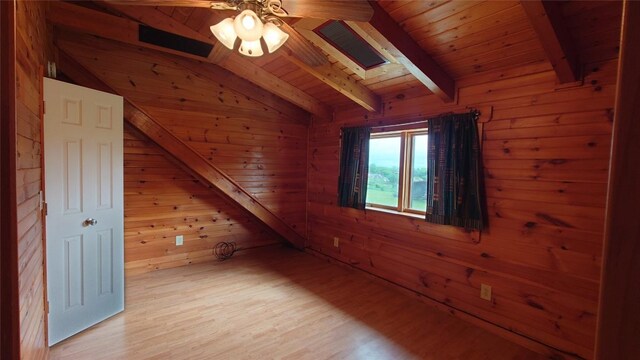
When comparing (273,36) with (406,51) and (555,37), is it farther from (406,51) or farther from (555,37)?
(555,37)

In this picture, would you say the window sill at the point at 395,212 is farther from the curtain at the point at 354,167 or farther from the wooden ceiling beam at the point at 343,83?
the wooden ceiling beam at the point at 343,83

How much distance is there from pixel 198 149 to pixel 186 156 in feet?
0.80

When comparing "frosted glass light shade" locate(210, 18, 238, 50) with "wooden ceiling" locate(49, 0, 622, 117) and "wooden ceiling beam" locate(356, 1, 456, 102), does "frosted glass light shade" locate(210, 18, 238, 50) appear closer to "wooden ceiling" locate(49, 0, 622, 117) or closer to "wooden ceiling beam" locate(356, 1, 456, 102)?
"wooden ceiling" locate(49, 0, 622, 117)

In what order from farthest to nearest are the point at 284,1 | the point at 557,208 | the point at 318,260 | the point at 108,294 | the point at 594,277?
the point at 318,260, the point at 108,294, the point at 557,208, the point at 594,277, the point at 284,1

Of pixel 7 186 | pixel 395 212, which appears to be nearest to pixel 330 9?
pixel 7 186

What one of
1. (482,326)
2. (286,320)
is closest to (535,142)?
(482,326)

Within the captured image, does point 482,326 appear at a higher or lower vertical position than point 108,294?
lower

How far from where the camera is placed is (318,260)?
13.7 feet

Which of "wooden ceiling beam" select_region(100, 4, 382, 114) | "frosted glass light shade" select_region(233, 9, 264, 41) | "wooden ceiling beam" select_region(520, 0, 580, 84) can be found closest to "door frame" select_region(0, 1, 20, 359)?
"frosted glass light shade" select_region(233, 9, 264, 41)

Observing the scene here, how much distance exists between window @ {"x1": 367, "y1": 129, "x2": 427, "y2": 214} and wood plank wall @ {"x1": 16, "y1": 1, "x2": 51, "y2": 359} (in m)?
3.06

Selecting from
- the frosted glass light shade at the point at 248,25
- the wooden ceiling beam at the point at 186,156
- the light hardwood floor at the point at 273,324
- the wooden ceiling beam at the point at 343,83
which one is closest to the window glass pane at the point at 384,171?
the wooden ceiling beam at the point at 343,83

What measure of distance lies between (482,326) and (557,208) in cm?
120

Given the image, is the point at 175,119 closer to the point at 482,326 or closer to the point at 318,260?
the point at 318,260

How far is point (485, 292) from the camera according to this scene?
99.0 inches
